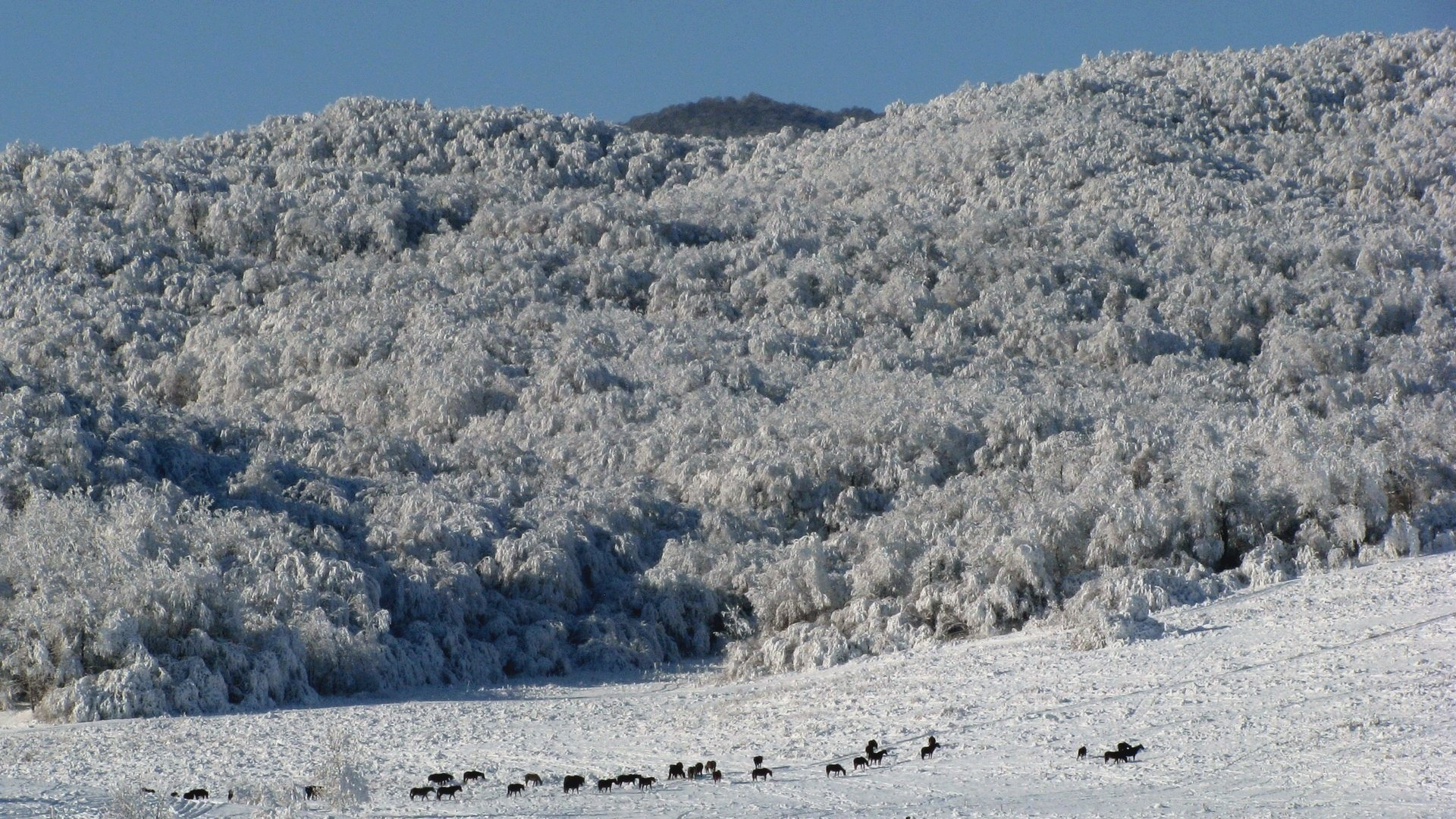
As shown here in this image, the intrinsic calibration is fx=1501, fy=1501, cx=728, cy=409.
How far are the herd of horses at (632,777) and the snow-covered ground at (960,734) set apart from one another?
0.13 metres

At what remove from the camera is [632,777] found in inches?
581

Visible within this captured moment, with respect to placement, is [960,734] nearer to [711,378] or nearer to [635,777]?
Answer: [635,777]

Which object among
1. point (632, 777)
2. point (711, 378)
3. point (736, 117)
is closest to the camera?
point (632, 777)

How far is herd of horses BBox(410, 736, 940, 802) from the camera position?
14.3 m

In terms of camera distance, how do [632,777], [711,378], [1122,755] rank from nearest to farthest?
[1122,755]
[632,777]
[711,378]

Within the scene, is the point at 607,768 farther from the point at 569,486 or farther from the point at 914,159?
the point at 914,159

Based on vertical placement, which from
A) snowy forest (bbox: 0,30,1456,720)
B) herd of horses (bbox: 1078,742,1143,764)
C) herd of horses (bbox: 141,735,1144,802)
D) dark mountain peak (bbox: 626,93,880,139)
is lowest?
herd of horses (bbox: 1078,742,1143,764)

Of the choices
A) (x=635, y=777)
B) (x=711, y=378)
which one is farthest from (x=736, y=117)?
(x=635, y=777)

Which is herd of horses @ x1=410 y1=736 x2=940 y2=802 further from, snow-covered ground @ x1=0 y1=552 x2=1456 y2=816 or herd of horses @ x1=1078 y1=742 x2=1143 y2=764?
herd of horses @ x1=1078 y1=742 x2=1143 y2=764

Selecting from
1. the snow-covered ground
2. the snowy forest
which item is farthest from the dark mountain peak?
the snow-covered ground

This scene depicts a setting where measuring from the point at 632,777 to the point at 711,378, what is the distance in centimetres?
2015

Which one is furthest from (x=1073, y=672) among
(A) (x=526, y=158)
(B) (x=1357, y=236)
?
(A) (x=526, y=158)

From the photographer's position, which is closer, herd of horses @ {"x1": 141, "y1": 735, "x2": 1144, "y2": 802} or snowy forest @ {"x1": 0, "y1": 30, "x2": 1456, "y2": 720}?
herd of horses @ {"x1": 141, "y1": 735, "x2": 1144, "y2": 802}

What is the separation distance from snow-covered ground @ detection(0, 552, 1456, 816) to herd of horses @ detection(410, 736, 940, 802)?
0.13 m
